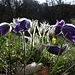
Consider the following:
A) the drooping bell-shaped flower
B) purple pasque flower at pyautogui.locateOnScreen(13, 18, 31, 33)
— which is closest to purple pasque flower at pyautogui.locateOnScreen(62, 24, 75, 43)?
the drooping bell-shaped flower

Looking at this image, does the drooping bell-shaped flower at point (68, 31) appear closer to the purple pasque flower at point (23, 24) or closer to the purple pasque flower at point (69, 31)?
the purple pasque flower at point (69, 31)

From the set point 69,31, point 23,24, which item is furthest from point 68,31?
point 23,24

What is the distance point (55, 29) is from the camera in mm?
1247

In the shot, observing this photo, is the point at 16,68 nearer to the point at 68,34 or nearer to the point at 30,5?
the point at 68,34

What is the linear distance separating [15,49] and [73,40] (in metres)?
0.45

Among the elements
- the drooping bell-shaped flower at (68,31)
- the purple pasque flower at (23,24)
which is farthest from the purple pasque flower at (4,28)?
the drooping bell-shaped flower at (68,31)

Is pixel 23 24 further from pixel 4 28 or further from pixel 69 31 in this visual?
pixel 69 31

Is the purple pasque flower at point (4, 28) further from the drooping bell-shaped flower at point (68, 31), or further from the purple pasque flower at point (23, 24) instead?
the drooping bell-shaped flower at point (68, 31)

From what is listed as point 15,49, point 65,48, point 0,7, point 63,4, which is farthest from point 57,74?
point 63,4

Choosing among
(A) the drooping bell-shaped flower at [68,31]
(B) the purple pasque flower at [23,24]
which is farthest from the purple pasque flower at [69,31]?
(B) the purple pasque flower at [23,24]

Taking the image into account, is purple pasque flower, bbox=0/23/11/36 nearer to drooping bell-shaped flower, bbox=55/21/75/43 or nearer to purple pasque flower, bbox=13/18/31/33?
purple pasque flower, bbox=13/18/31/33

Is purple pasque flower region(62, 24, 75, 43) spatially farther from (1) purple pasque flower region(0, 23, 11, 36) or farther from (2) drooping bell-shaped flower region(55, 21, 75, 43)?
(1) purple pasque flower region(0, 23, 11, 36)

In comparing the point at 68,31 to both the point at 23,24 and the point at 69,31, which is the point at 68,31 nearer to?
the point at 69,31

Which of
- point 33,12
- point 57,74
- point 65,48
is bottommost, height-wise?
point 33,12
